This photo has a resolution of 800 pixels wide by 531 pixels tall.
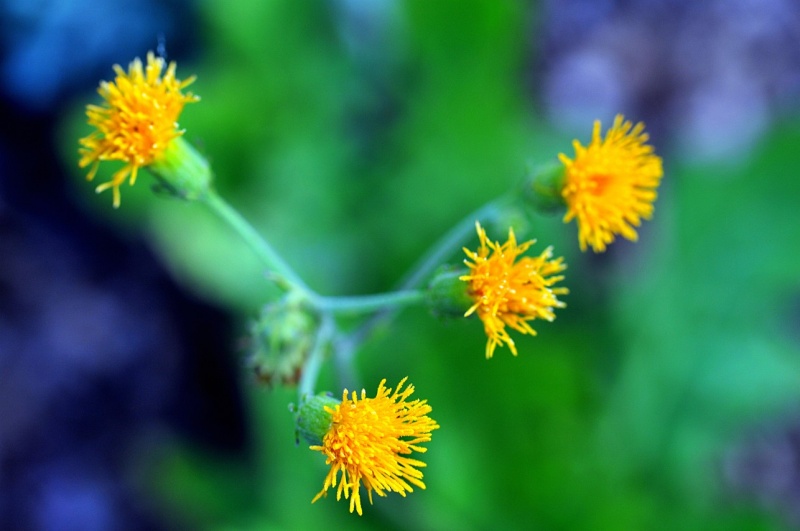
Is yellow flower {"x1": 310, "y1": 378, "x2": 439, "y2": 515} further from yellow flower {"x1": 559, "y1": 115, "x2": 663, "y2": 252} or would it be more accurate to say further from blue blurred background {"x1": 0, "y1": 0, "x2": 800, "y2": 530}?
blue blurred background {"x1": 0, "y1": 0, "x2": 800, "y2": 530}

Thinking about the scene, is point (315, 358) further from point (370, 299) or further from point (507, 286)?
point (507, 286)

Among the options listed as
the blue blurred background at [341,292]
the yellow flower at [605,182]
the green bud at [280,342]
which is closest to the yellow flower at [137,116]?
the green bud at [280,342]

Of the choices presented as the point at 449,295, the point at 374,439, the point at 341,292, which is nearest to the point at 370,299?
the point at 449,295

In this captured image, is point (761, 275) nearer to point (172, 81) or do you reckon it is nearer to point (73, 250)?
point (172, 81)

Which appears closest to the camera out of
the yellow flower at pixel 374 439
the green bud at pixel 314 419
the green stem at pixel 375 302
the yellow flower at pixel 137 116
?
the yellow flower at pixel 374 439

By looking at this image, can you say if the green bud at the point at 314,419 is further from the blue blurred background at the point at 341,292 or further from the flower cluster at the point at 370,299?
the blue blurred background at the point at 341,292

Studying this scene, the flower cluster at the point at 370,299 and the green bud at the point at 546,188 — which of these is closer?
the flower cluster at the point at 370,299
